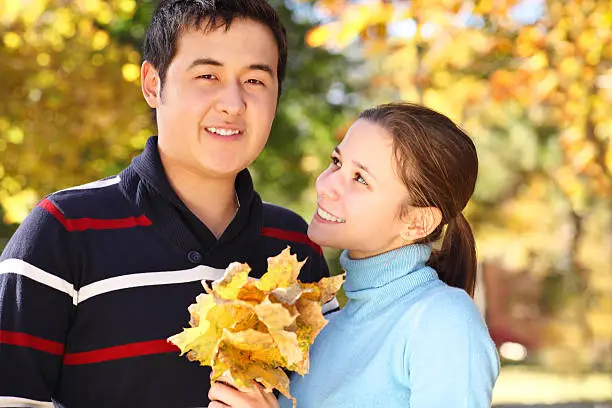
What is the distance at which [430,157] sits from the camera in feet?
8.38

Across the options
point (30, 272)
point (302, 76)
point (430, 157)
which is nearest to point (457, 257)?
point (430, 157)

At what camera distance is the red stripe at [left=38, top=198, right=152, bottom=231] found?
2.44m

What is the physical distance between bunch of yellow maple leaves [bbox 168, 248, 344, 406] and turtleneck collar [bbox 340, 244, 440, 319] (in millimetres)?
410

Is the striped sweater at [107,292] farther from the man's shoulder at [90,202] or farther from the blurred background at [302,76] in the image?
the blurred background at [302,76]

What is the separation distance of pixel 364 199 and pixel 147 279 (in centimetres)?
66

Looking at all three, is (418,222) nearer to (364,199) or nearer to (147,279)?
(364,199)

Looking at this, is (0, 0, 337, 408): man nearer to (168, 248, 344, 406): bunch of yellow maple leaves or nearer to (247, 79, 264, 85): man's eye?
(247, 79, 264, 85): man's eye

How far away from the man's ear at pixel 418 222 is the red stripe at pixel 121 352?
2.46 ft

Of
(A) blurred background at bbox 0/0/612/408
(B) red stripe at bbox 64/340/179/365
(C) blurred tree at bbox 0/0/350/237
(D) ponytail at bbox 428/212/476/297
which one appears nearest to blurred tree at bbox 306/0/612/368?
(A) blurred background at bbox 0/0/612/408

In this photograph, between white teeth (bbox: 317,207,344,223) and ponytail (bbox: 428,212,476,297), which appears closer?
white teeth (bbox: 317,207,344,223)

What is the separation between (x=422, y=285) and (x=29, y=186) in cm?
339

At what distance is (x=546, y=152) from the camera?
16.9 metres

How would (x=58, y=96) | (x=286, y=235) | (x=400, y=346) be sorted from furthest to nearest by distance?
(x=58, y=96)
(x=286, y=235)
(x=400, y=346)

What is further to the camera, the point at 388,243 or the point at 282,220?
the point at 282,220
